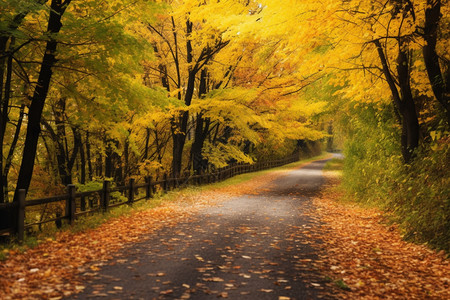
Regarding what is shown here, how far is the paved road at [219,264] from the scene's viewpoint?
5414 mm

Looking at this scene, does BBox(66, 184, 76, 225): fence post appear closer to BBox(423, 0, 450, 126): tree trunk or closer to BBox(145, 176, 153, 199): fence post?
BBox(145, 176, 153, 199): fence post

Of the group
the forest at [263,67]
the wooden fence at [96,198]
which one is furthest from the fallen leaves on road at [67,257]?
the forest at [263,67]

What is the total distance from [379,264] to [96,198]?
544 inches

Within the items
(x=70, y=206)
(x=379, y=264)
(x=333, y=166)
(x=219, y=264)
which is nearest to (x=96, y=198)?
(x=70, y=206)

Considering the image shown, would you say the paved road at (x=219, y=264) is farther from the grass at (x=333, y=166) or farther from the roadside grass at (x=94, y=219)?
the grass at (x=333, y=166)

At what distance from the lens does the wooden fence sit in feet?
27.2

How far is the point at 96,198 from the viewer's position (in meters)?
17.9

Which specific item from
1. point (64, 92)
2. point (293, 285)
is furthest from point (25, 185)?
point (293, 285)

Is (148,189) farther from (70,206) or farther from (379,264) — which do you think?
(379,264)

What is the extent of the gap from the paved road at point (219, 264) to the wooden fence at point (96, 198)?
2.55 m

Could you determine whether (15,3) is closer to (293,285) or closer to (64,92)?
(64,92)

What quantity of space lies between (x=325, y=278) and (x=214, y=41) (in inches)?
552

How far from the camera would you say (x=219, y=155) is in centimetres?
2394

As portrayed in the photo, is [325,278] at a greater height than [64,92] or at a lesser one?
lesser
